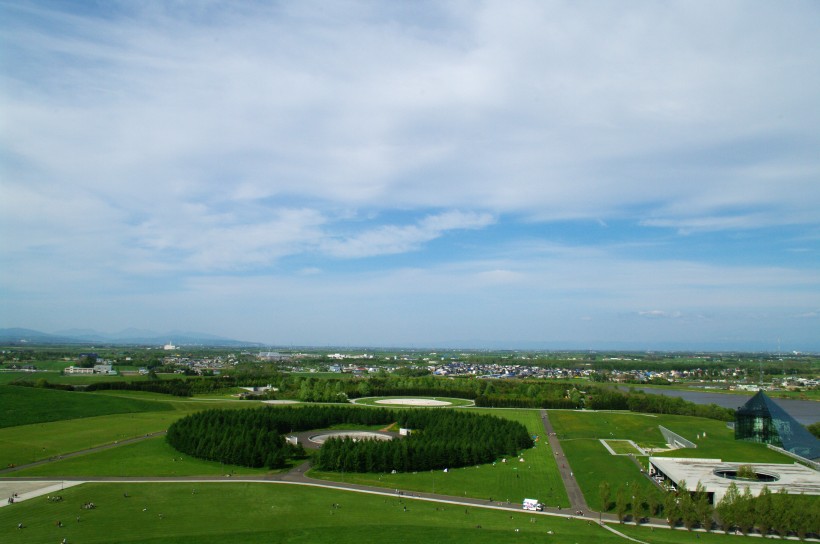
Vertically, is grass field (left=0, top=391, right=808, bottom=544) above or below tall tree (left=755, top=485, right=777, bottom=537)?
below

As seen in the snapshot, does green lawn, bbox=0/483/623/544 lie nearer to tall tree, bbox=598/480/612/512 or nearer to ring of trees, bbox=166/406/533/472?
tall tree, bbox=598/480/612/512

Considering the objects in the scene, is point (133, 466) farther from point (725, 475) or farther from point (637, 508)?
point (725, 475)

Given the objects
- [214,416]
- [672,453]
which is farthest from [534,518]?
[214,416]

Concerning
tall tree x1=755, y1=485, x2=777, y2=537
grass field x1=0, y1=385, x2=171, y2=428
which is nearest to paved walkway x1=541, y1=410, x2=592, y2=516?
tall tree x1=755, y1=485, x2=777, y2=537

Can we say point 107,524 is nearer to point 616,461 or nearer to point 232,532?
point 232,532

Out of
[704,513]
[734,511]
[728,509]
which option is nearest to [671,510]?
[704,513]

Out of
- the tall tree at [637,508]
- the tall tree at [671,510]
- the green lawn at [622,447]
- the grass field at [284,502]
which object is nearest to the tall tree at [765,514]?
the grass field at [284,502]

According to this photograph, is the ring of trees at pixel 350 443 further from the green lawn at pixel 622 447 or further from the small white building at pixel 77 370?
the small white building at pixel 77 370
